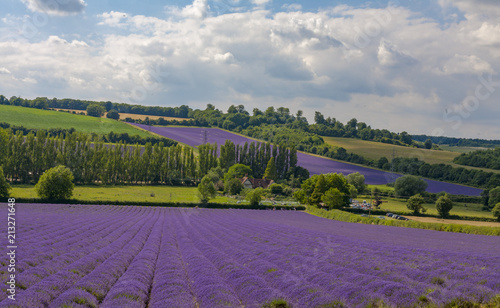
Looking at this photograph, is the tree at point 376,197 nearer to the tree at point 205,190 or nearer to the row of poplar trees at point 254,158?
the tree at point 205,190

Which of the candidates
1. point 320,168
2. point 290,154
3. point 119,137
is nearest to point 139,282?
point 320,168

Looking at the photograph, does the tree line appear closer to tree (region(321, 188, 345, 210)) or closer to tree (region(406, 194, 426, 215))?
tree (region(321, 188, 345, 210))

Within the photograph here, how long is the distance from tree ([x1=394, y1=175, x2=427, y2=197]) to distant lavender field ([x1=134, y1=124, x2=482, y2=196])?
1708mm

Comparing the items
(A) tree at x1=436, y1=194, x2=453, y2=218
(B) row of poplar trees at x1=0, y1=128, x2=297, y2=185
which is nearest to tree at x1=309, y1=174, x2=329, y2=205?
(A) tree at x1=436, y1=194, x2=453, y2=218

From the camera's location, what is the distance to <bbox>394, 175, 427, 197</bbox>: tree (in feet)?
250

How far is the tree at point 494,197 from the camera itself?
A: 65625mm

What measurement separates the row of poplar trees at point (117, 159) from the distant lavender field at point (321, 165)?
7979 millimetres

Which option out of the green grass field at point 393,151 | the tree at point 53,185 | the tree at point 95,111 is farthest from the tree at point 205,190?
the tree at point 95,111

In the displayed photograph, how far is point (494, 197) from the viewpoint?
66000 mm

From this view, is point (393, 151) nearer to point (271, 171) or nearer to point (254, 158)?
point (271, 171)

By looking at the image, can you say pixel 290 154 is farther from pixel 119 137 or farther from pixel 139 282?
pixel 139 282

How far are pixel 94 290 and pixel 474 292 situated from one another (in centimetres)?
1046

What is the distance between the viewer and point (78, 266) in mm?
13258

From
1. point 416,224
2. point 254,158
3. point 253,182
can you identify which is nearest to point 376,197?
point 416,224
